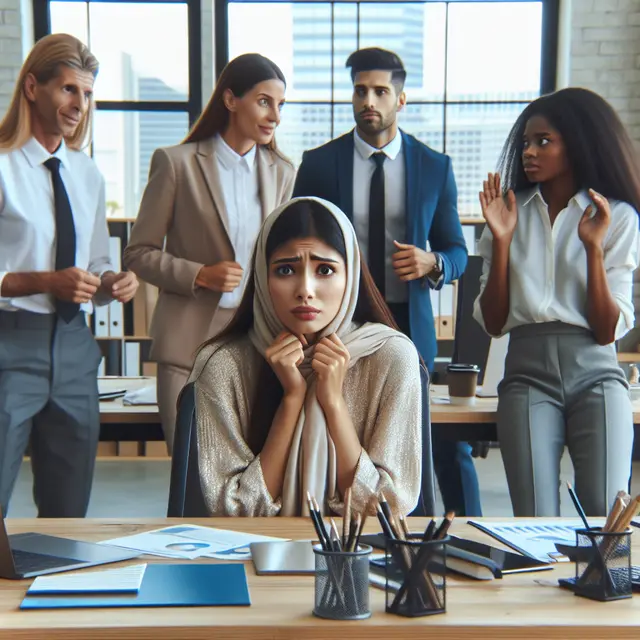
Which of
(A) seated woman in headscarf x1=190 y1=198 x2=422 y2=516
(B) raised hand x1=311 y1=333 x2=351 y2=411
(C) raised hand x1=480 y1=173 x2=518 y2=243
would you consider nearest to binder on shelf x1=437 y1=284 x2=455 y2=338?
(C) raised hand x1=480 y1=173 x2=518 y2=243

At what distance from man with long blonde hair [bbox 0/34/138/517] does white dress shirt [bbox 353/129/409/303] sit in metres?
0.68

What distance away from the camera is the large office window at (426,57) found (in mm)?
6238

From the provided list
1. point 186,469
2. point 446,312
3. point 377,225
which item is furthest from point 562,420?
point 446,312

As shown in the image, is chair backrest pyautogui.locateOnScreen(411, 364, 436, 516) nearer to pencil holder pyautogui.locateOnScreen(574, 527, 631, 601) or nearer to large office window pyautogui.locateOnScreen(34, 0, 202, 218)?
pencil holder pyautogui.locateOnScreen(574, 527, 631, 601)

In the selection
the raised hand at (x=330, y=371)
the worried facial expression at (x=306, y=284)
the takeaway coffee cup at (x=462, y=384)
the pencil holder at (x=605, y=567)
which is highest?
the worried facial expression at (x=306, y=284)

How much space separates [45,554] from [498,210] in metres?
1.58

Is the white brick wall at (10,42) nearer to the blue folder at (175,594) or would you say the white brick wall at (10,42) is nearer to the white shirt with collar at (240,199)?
the white shirt with collar at (240,199)

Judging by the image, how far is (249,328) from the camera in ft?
6.09

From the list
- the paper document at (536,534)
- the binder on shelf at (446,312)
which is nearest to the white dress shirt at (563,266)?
the paper document at (536,534)

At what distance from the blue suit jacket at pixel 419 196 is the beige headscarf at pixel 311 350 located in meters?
0.93

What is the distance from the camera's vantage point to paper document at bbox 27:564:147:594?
3.52ft

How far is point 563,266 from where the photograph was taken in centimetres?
240

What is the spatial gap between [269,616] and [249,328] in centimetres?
90

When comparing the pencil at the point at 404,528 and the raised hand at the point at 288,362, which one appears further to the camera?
the raised hand at the point at 288,362
